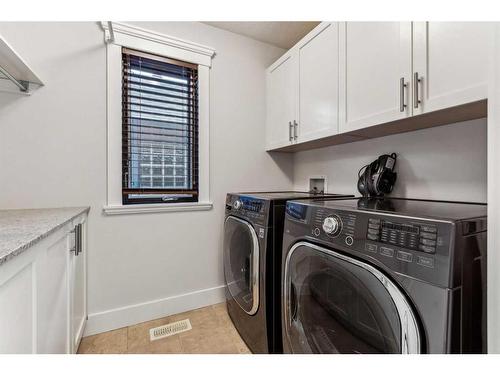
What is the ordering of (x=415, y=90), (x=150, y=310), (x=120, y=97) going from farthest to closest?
(x=150, y=310)
(x=120, y=97)
(x=415, y=90)

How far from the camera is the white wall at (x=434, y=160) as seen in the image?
111 cm

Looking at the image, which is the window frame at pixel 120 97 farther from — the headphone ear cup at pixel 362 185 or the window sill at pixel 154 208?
the headphone ear cup at pixel 362 185

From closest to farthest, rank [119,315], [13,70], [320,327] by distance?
[320,327]
[13,70]
[119,315]

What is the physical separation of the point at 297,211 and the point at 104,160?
4.50 ft

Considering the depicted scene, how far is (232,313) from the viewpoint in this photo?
65.4 inches

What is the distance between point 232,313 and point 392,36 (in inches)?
75.8

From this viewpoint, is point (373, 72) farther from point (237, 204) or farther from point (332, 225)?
point (237, 204)

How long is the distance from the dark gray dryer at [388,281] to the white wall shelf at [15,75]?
4.97 feet

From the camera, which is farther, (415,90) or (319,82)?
(319,82)

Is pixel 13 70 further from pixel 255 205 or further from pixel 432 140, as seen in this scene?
pixel 432 140

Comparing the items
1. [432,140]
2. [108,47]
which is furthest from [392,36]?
[108,47]

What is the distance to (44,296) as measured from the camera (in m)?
0.78

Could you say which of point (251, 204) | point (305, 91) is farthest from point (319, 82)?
point (251, 204)

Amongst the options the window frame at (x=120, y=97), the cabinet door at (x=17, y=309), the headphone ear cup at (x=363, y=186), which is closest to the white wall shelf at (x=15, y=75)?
the window frame at (x=120, y=97)
